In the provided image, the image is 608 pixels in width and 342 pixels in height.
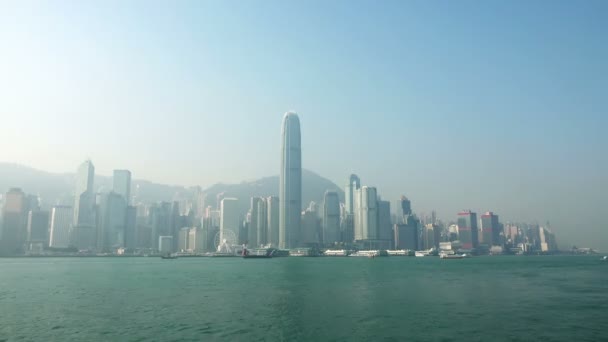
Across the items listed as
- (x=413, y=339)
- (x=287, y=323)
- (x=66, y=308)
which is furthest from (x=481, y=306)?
(x=66, y=308)

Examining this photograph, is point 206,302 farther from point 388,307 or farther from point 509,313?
point 509,313

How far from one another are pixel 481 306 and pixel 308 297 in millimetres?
24413

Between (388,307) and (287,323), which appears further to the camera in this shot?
(388,307)

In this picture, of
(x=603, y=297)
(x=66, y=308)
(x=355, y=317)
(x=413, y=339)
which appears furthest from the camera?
(x=603, y=297)

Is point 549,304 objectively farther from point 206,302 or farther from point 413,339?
A: point 206,302

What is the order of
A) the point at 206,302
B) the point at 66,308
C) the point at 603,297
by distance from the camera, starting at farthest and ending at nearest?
the point at 603,297, the point at 206,302, the point at 66,308

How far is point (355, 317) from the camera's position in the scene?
1849 inches

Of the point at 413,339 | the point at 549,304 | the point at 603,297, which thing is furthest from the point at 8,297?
the point at 603,297

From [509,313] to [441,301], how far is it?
10.8 metres

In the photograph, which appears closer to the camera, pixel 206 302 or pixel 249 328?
pixel 249 328

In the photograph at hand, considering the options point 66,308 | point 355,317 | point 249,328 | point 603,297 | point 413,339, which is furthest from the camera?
point 603,297

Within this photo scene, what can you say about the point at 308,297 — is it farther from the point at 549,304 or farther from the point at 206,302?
the point at 549,304

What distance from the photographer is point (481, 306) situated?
53906 mm

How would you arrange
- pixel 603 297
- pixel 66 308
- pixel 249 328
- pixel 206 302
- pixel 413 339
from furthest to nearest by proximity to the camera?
pixel 603 297, pixel 206 302, pixel 66 308, pixel 249 328, pixel 413 339
